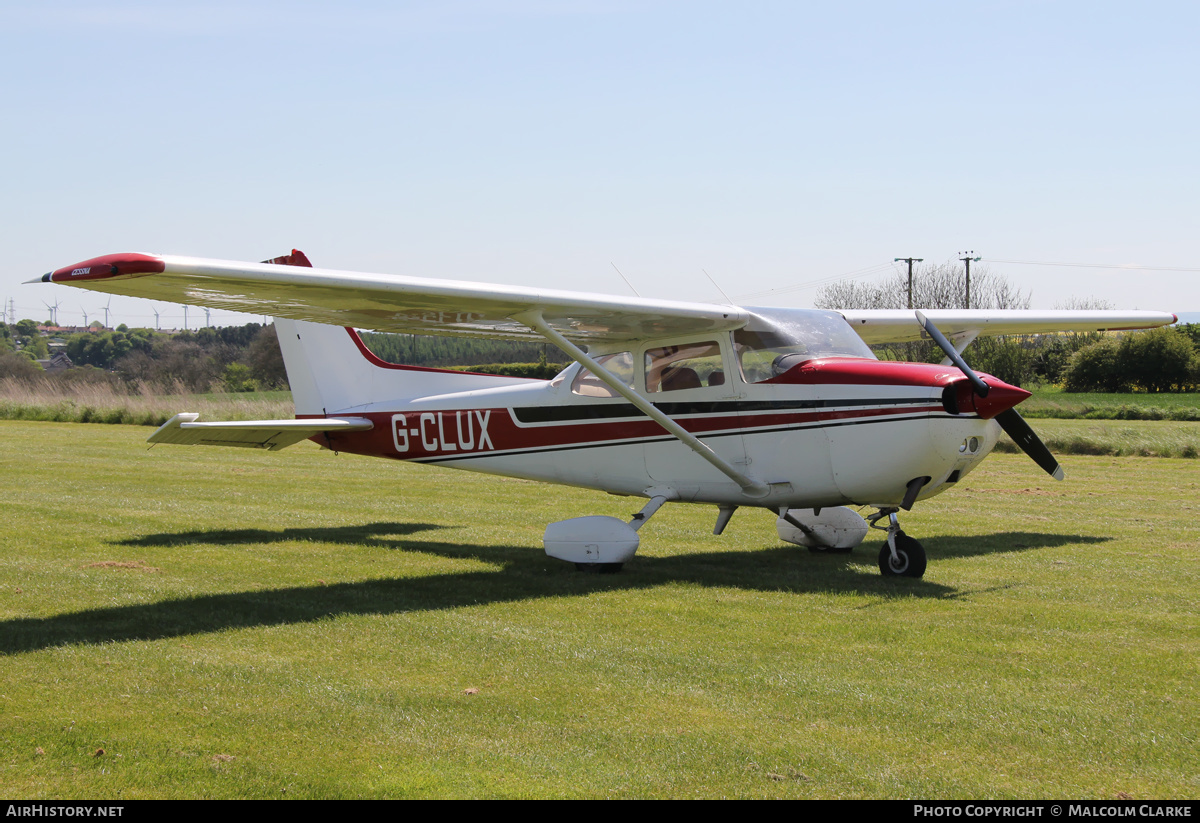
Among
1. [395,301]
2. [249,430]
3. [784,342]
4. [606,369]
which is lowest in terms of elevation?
[249,430]

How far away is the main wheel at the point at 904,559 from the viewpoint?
7965 millimetres

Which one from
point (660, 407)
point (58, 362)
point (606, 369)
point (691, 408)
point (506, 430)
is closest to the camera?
point (691, 408)

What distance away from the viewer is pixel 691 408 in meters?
8.71

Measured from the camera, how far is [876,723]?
14.3ft

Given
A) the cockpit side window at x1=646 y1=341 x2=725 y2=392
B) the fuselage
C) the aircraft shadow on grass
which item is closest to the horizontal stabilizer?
the fuselage

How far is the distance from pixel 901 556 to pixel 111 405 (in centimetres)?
2730

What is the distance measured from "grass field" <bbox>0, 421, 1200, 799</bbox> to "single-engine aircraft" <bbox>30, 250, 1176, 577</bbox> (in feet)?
2.28

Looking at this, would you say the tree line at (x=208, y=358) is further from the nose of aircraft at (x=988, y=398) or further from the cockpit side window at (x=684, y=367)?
the nose of aircraft at (x=988, y=398)

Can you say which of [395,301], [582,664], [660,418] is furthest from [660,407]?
[582,664]

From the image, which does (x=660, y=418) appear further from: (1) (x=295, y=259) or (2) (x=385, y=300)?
(1) (x=295, y=259)

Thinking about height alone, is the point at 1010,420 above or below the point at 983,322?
below

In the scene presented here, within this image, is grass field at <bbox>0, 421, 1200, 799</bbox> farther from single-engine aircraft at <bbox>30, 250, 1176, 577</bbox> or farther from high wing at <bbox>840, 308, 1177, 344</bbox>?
high wing at <bbox>840, 308, 1177, 344</bbox>

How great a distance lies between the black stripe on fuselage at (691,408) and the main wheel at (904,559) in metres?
1.14

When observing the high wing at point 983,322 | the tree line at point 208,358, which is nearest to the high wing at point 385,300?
the high wing at point 983,322
